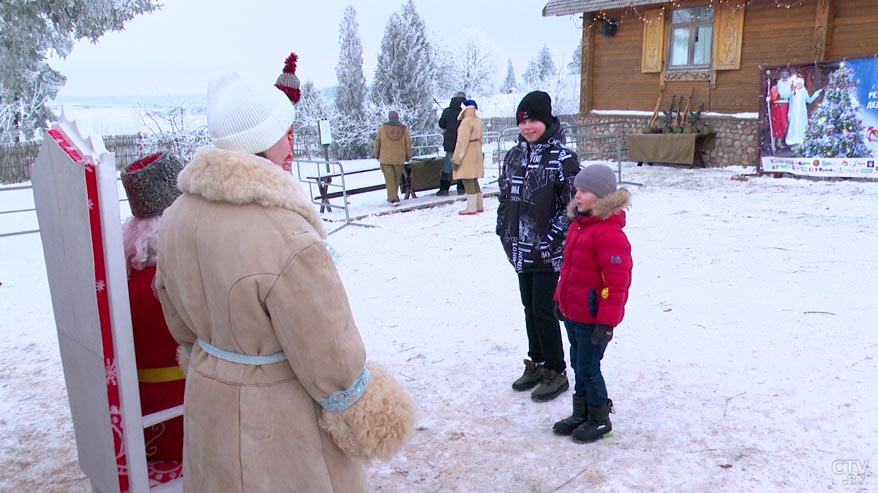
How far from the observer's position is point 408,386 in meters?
4.02

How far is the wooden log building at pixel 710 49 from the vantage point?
40.8 ft

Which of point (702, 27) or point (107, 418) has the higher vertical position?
point (702, 27)

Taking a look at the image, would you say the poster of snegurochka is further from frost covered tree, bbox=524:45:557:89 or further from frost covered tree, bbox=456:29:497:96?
frost covered tree, bbox=524:45:557:89

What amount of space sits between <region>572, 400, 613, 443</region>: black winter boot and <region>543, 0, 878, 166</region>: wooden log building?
1086 cm

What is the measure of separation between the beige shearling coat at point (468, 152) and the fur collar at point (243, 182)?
7.87 metres

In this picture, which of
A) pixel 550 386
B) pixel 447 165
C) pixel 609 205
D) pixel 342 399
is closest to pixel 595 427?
pixel 550 386

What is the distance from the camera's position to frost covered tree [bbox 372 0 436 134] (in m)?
26.3

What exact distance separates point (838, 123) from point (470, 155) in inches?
262

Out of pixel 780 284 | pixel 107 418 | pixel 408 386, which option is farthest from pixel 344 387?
pixel 780 284

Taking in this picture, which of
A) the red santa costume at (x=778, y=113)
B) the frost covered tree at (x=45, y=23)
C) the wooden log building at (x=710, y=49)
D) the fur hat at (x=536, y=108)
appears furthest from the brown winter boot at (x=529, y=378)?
the frost covered tree at (x=45, y=23)

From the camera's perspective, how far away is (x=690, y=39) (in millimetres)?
14703

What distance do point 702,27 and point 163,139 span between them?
1394 centimetres

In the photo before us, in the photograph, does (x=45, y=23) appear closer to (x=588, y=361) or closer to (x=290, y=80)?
(x=290, y=80)

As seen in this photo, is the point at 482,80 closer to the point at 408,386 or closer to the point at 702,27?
the point at 702,27
